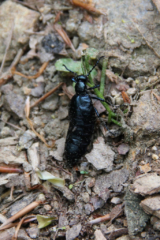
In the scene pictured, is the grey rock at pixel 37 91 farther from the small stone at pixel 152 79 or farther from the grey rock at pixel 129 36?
the small stone at pixel 152 79

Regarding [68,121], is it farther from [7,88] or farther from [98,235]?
[98,235]

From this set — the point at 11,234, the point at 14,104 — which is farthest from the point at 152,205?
the point at 14,104

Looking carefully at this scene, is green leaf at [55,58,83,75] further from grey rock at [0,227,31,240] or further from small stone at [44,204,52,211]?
grey rock at [0,227,31,240]

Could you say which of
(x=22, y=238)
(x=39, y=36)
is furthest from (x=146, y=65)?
(x=22, y=238)

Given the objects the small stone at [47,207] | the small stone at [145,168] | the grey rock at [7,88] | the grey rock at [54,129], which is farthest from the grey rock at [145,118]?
the grey rock at [7,88]

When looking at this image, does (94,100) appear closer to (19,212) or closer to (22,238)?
(19,212)
